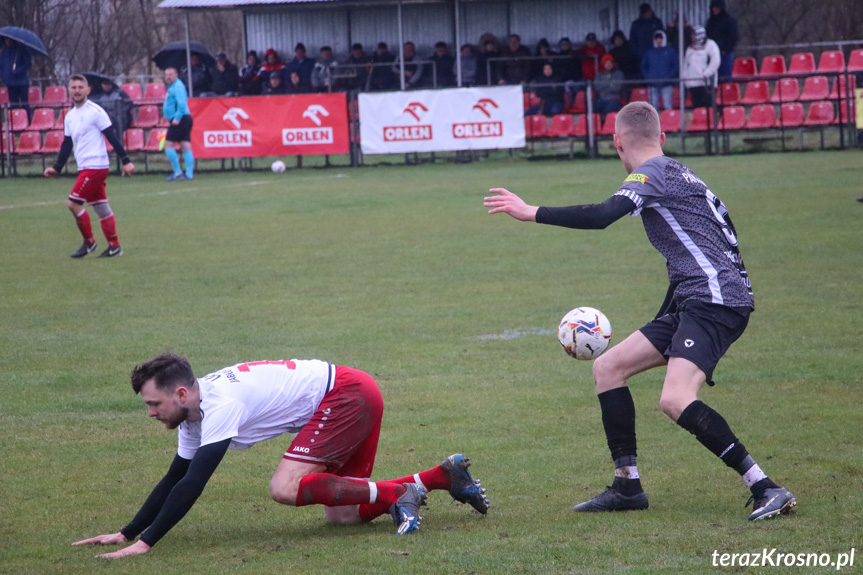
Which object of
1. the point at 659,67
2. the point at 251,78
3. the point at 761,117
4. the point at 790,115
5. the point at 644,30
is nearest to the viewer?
the point at 790,115

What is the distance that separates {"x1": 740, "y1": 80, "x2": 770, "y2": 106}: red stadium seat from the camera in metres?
24.9

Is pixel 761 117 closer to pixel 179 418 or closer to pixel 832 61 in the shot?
pixel 832 61

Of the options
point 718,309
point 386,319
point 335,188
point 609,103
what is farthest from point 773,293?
point 609,103

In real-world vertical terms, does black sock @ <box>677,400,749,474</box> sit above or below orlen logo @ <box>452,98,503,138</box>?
below

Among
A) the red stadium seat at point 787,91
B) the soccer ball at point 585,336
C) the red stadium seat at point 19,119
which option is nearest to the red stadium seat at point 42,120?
the red stadium seat at point 19,119

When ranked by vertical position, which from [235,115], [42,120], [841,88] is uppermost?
[42,120]

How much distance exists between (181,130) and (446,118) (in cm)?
611

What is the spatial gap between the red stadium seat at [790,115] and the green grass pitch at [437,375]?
7286 millimetres

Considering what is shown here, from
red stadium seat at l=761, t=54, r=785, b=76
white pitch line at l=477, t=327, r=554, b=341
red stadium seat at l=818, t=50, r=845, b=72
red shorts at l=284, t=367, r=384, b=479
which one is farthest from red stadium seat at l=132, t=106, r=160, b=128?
Result: red shorts at l=284, t=367, r=384, b=479

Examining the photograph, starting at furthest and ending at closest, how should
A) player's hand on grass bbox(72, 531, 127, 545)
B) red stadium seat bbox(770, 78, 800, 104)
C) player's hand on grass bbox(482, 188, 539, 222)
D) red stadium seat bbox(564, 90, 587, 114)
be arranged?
red stadium seat bbox(564, 90, 587, 114) → red stadium seat bbox(770, 78, 800, 104) → player's hand on grass bbox(482, 188, 539, 222) → player's hand on grass bbox(72, 531, 127, 545)

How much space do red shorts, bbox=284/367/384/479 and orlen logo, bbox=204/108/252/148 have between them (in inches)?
847

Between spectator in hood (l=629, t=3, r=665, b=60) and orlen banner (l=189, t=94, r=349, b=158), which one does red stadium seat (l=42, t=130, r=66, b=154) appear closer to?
orlen banner (l=189, t=94, r=349, b=158)

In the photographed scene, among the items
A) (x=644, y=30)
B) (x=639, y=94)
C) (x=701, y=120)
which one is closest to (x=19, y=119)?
(x=639, y=94)

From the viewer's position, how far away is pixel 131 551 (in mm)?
4488
